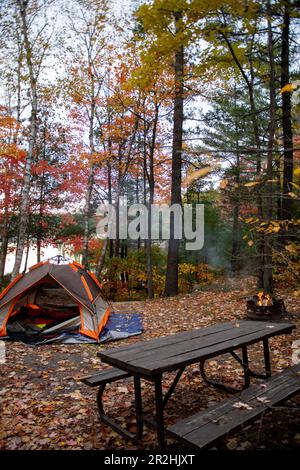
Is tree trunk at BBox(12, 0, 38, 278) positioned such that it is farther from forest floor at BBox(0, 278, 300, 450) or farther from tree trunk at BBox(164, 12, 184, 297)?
forest floor at BBox(0, 278, 300, 450)

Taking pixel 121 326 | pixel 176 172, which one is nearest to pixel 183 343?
pixel 121 326

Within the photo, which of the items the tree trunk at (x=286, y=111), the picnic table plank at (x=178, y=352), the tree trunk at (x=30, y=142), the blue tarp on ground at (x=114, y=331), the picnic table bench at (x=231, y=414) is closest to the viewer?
the picnic table bench at (x=231, y=414)

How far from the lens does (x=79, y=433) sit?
128 inches

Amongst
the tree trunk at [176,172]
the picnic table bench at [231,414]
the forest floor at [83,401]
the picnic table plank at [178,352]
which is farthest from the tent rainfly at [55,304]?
the picnic table bench at [231,414]

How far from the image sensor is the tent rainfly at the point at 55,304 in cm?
644

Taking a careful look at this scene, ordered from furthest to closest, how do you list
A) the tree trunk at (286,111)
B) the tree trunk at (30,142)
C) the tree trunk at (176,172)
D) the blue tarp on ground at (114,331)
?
the tree trunk at (176,172)
the tree trunk at (30,142)
the tree trunk at (286,111)
the blue tarp on ground at (114,331)

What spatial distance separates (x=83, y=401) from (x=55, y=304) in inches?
157

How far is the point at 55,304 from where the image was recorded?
7.68 m

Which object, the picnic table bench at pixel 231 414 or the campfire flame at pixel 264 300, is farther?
the campfire flame at pixel 264 300

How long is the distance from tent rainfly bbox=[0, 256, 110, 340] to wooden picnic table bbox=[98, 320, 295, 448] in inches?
117

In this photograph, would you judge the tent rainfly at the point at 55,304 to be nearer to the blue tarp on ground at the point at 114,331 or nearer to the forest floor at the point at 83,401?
the blue tarp on ground at the point at 114,331

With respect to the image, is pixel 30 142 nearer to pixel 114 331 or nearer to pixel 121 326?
pixel 121 326

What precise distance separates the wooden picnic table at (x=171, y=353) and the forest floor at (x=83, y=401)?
32cm

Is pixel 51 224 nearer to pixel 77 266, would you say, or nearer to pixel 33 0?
pixel 33 0
